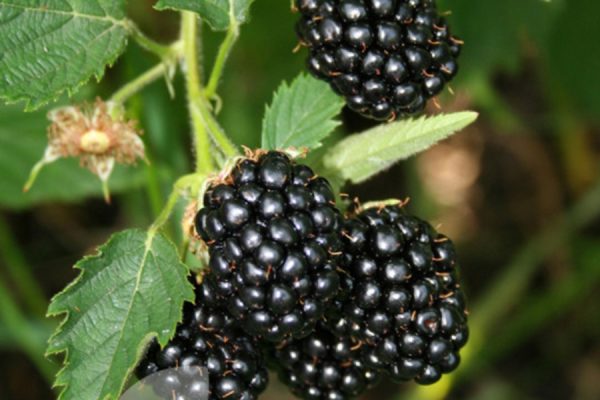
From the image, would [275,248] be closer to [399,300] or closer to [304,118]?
[399,300]

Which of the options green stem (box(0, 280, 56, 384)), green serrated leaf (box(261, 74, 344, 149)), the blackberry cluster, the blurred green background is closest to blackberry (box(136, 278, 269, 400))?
green serrated leaf (box(261, 74, 344, 149))

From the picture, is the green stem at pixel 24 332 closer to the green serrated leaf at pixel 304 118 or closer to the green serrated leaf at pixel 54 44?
the green serrated leaf at pixel 54 44

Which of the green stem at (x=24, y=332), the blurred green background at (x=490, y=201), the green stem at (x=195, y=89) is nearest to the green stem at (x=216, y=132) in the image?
the green stem at (x=195, y=89)

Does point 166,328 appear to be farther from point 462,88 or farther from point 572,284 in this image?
point 572,284

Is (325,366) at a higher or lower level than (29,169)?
lower

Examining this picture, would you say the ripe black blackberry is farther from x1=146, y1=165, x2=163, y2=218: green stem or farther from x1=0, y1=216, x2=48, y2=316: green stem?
x1=0, y1=216, x2=48, y2=316: green stem

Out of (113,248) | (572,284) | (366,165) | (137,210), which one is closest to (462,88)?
(572,284)

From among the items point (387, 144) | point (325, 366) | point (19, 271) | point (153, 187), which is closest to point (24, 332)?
point (19, 271)
